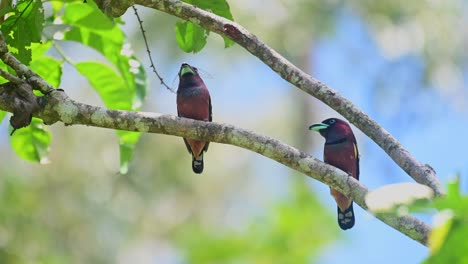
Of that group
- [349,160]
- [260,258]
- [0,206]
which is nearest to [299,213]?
[260,258]

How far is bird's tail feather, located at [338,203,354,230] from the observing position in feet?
16.4

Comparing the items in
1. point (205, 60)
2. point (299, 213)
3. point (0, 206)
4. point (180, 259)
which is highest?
point (205, 60)

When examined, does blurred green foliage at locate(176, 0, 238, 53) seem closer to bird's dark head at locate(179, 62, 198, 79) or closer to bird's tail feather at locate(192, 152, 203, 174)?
bird's dark head at locate(179, 62, 198, 79)

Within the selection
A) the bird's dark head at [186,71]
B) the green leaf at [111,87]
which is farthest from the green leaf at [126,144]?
the bird's dark head at [186,71]

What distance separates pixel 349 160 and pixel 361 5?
10.9m

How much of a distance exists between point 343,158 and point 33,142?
1.70 meters

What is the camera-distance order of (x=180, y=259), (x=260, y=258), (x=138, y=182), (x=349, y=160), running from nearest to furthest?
(x=349, y=160) → (x=260, y=258) → (x=180, y=259) → (x=138, y=182)

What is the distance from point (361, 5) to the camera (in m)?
15.4

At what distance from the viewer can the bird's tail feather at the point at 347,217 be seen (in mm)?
4992

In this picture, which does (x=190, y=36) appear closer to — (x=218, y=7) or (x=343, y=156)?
(x=218, y=7)

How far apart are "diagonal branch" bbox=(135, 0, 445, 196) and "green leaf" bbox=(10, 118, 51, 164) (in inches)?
43.3

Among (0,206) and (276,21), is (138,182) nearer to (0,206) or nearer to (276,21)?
(276,21)

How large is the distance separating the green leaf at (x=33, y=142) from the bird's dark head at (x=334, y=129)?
151 centimetres

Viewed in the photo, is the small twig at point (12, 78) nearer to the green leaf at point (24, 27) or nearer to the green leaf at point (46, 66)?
the green leaf at point (24, 27)
